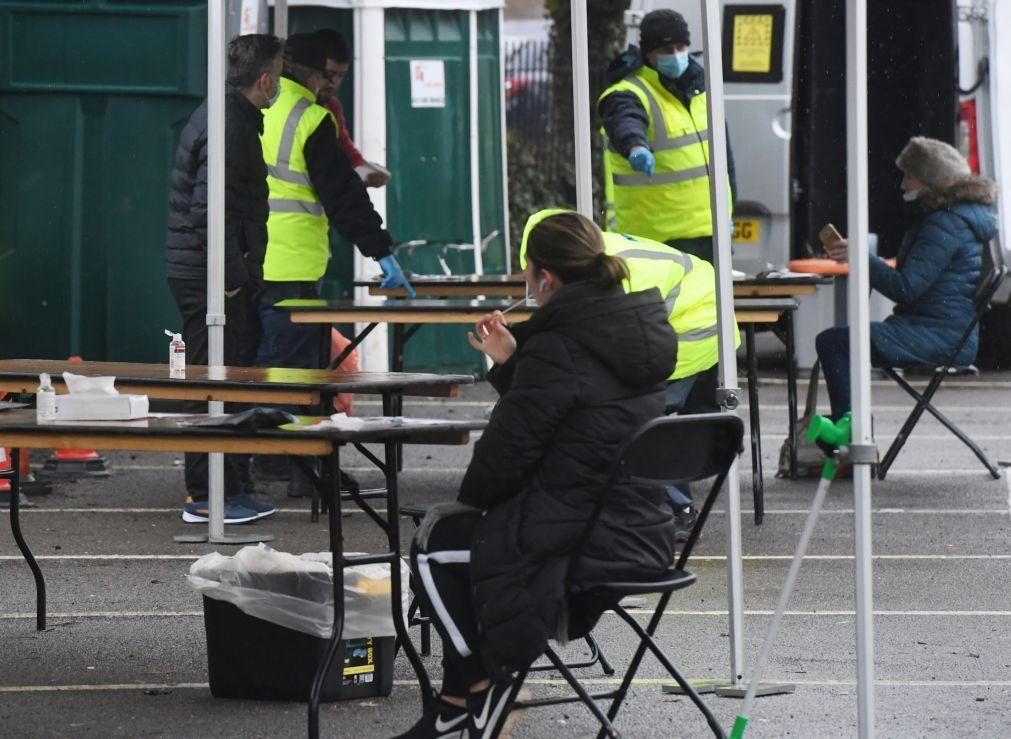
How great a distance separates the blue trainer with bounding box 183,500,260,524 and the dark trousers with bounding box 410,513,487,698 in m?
3.27

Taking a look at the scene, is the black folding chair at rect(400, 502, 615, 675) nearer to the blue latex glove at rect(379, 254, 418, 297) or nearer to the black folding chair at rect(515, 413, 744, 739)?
the black folding chair at rect(515, 413, 744, 739)

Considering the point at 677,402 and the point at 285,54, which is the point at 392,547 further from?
the point at 285,54

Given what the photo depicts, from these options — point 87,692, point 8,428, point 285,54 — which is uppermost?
point 285,54

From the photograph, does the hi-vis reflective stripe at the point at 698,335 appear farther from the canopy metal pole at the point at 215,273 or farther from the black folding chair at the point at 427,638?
the canopy metal pole at the point at 215,273

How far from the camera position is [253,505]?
7934mm

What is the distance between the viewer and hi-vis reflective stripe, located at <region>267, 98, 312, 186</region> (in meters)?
8.33

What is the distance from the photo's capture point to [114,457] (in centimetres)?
975

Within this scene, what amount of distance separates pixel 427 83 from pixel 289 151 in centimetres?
377

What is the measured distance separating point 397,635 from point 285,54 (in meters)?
3.92

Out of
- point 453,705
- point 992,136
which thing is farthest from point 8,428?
point 992,136

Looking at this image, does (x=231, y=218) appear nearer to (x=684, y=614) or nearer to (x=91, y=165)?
(x=684, y=614)

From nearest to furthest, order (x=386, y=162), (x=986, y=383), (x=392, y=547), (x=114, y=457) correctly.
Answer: (x=392, y=547) < (x=114, y=457) < (x=386, y=162) < (x=986, y=383)

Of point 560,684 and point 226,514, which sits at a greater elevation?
point 226,514

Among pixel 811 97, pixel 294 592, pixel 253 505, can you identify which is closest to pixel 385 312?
pixel 253 505
